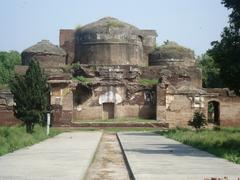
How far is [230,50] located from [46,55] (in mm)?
26721

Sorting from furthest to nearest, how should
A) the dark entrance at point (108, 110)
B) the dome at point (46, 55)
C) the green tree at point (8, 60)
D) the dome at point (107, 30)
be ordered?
the green tree at point (8, 60), the dome at point (46, 55), the dome at point (107, 30), the dark entrance at point (108, 110)

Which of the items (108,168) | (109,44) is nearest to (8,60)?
(109,44)

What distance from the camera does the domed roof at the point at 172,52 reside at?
40.5 meters

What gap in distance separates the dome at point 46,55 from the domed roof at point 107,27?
2.75m

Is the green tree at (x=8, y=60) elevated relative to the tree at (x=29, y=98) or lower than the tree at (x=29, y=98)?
elevated

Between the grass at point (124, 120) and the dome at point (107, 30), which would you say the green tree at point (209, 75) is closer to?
the dome at point (107, 30)

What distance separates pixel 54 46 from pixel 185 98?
40.3 ft

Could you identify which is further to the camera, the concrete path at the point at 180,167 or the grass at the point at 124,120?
the grass at the point at 124,120

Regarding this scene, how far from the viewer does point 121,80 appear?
35.5 metres

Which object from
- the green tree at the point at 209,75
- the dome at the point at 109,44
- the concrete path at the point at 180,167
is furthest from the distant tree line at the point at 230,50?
the green tree at the point at 209,75

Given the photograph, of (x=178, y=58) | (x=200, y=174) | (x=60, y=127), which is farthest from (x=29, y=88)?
(x=178, y=58)

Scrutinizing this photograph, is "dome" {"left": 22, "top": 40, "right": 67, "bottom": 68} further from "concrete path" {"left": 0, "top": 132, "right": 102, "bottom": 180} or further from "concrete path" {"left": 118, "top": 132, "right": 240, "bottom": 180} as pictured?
"concrete path" {"left": 118, "top": 132, "right": 240, "bottom": 180}

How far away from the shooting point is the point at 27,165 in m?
9.92

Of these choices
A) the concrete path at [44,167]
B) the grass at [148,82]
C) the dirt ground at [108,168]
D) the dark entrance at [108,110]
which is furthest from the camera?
the grass at [148,82]
